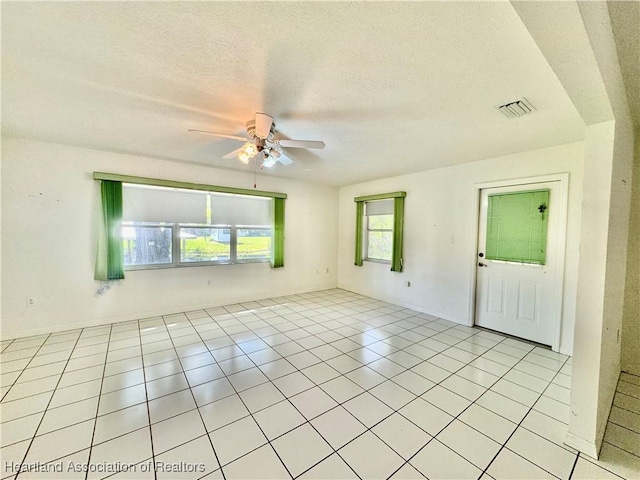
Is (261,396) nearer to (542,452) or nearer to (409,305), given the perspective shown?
(542,452)

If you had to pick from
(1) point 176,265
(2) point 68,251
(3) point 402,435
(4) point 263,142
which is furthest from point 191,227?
(3) point 402,435

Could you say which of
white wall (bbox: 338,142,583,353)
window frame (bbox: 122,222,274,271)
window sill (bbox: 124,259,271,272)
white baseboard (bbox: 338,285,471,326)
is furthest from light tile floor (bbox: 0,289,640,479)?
window frame (bbox: 122,222,274,271)

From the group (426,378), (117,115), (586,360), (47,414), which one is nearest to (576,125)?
(586,360)

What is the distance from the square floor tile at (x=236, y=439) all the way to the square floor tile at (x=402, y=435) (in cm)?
82

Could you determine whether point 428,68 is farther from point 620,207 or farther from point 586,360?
point 586,360

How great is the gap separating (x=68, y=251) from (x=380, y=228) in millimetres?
5063

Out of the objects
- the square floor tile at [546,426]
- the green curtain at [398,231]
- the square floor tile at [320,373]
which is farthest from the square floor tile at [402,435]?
the green curtain at [398,231]

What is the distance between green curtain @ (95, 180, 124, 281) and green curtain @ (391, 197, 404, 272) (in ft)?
14.5

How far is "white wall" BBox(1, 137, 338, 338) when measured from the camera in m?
3.21

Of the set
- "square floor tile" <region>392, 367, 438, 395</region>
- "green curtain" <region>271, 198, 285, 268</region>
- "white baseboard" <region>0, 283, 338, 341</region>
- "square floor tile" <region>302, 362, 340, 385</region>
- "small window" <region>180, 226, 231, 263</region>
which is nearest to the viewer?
"square floor tile" <region>392, 367, 438, 395</region>

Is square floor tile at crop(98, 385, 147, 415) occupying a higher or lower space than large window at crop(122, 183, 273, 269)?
lower

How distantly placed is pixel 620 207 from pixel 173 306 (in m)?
5.37

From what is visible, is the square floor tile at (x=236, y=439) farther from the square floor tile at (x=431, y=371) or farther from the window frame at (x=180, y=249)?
the window frame at (x=180, y=249)

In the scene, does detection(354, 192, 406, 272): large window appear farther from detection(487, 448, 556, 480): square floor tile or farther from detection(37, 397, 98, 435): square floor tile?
detection(37, 397, 98, 435): square floor tile
